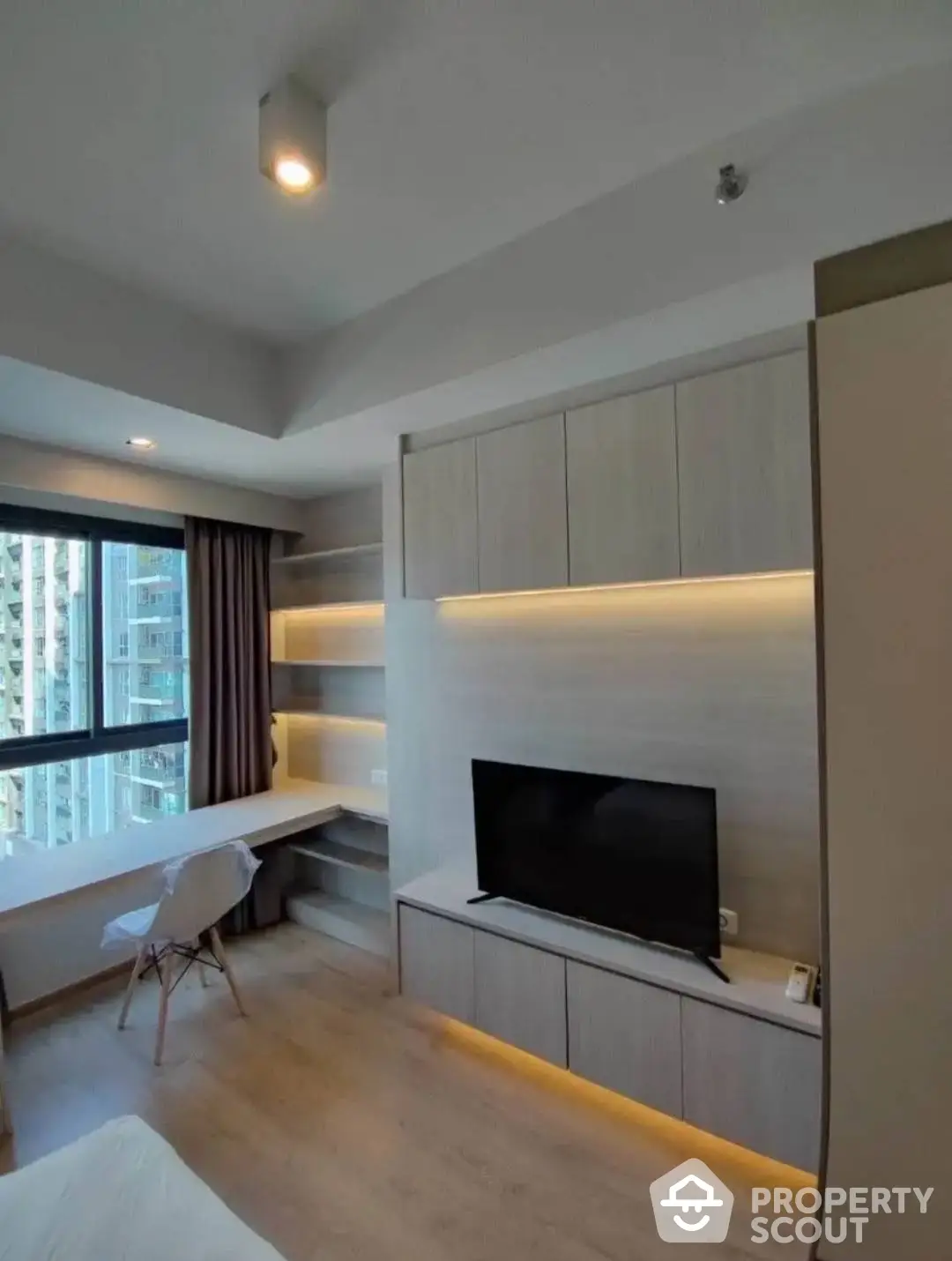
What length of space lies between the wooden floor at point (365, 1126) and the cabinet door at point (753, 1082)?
196 mm

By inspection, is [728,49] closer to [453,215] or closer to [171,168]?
[453,215]

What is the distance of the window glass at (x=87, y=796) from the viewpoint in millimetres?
3160

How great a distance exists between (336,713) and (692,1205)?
113 inches

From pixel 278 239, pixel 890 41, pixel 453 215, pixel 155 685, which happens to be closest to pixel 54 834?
pixel 155 685

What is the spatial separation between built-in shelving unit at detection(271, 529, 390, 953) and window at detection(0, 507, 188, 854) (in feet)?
2.20

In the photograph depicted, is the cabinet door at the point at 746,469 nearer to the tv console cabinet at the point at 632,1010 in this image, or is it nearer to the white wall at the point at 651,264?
the white wall at the point at 651,264

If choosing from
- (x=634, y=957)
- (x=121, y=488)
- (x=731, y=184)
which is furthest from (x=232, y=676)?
(x=731, y=184)

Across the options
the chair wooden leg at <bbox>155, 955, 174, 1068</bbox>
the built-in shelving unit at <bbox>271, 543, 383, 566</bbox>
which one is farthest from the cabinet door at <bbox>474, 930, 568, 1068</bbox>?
the built-in shelving unit at <bbox>271, 543, 383, 566</bbox>

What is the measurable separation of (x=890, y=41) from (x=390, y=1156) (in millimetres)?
3323

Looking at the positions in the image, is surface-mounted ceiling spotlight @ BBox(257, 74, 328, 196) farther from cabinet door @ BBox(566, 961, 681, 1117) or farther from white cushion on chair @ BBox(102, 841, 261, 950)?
cabinet door @ BBox(566, 961, 681, 1117)

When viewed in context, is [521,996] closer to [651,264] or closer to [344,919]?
[344,919]

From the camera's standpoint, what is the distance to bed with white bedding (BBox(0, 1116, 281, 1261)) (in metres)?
1.15

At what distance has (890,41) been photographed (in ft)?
4.58

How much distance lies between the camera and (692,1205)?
1900 mm
